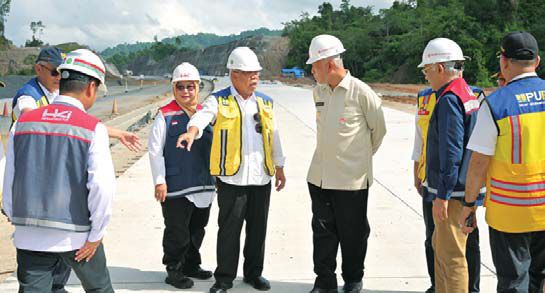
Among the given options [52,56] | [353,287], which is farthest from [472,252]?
[52,56]

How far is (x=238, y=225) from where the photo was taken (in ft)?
14.3

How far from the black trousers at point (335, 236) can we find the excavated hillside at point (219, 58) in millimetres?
92794

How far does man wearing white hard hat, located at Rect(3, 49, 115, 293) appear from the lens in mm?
2842

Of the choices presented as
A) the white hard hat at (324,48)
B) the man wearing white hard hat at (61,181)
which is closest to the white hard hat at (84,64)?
the man wearing white hard hat at (61,181)

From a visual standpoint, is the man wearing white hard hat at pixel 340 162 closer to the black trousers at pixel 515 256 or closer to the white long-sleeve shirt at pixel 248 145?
the white long-sleeve shirt at pixel 248 145

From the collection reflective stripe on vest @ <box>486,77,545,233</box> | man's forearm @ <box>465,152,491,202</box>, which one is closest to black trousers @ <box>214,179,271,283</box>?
man's forearm @ <box>465,152,491,202</box>

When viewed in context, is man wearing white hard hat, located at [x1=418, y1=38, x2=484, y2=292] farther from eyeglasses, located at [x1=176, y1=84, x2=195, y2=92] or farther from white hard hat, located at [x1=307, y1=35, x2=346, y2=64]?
eyeglasses, located at [x1=176, y1=84, x2=195, y2=92]

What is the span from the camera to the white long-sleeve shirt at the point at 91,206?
9.50 ft

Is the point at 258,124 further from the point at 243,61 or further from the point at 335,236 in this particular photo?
the point at 335,236

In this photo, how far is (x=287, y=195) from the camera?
24.8ft

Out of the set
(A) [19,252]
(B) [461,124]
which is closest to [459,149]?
(B) [461,124]

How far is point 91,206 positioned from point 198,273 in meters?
1.90

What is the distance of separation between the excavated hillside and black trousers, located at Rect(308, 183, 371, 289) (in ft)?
304

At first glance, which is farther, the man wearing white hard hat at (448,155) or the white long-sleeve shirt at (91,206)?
the man wearing white hard hat at (448,155)
